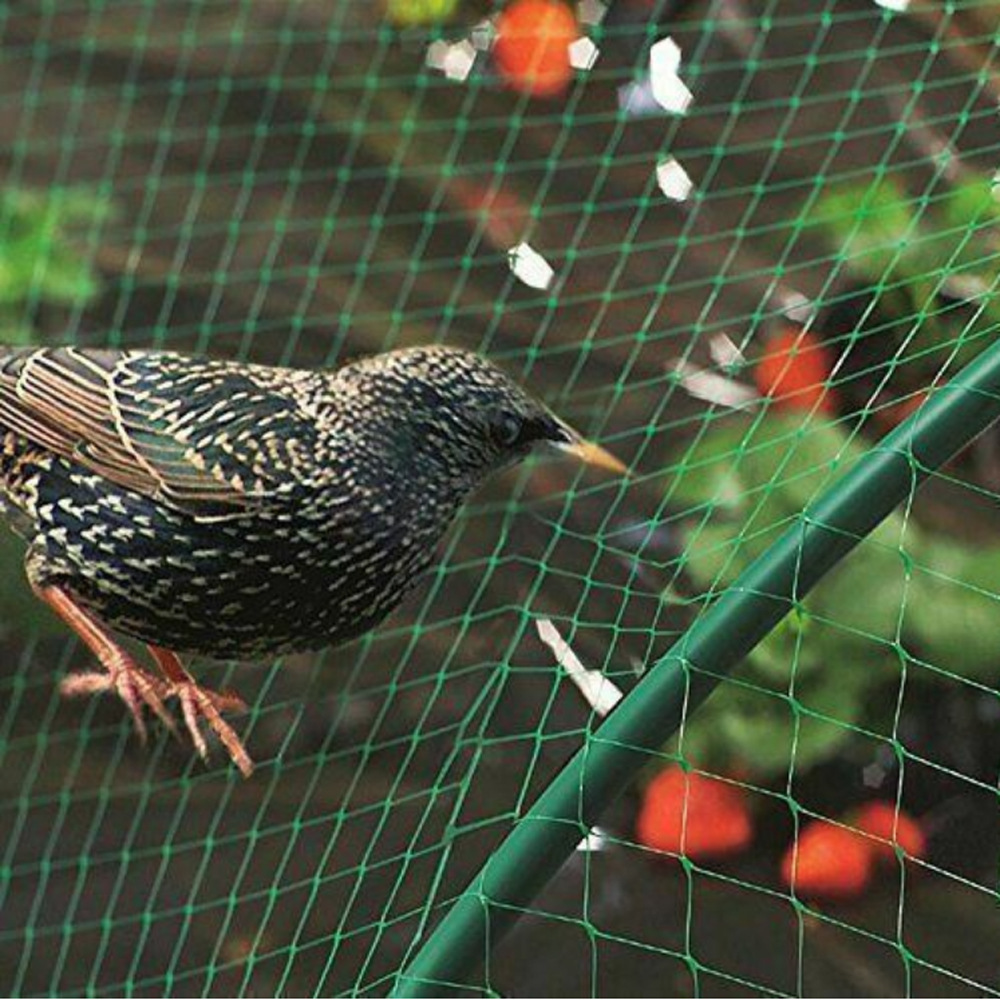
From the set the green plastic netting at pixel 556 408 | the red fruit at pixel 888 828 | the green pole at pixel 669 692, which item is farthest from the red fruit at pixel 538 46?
the green pole at pixel 669 692

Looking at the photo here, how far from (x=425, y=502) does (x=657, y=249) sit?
996mm

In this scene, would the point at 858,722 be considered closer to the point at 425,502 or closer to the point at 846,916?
the point at 846,916

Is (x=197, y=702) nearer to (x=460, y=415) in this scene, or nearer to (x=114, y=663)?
(x=114, y=663)

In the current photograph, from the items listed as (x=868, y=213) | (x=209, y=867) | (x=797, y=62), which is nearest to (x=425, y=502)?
(x=868, y=213)

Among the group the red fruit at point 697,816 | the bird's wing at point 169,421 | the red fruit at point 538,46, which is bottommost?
the red fruit at point 697,816

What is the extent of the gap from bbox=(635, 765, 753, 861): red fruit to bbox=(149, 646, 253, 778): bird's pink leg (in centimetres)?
60

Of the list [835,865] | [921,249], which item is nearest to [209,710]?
[835,865]

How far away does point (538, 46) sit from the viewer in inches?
112

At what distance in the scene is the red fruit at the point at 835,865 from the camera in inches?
104

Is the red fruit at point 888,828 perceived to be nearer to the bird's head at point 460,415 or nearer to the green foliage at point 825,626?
the green foliage at point 825,626

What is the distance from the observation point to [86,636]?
2039 mm

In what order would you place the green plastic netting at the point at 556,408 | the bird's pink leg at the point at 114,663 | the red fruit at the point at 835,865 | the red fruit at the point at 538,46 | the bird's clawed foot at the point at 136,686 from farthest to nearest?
the red fruit at the point at 538,46 → the red fruit at the point at 835,865 → the green plastic netting at the point at 556,408 → the bird's clawed foot at the point at 136,686 → the bird's pink leg at the point at 114,663

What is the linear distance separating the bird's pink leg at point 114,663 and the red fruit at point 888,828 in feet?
2.79

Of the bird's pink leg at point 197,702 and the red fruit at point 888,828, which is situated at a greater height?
the bird's pink leg at point 197,702
